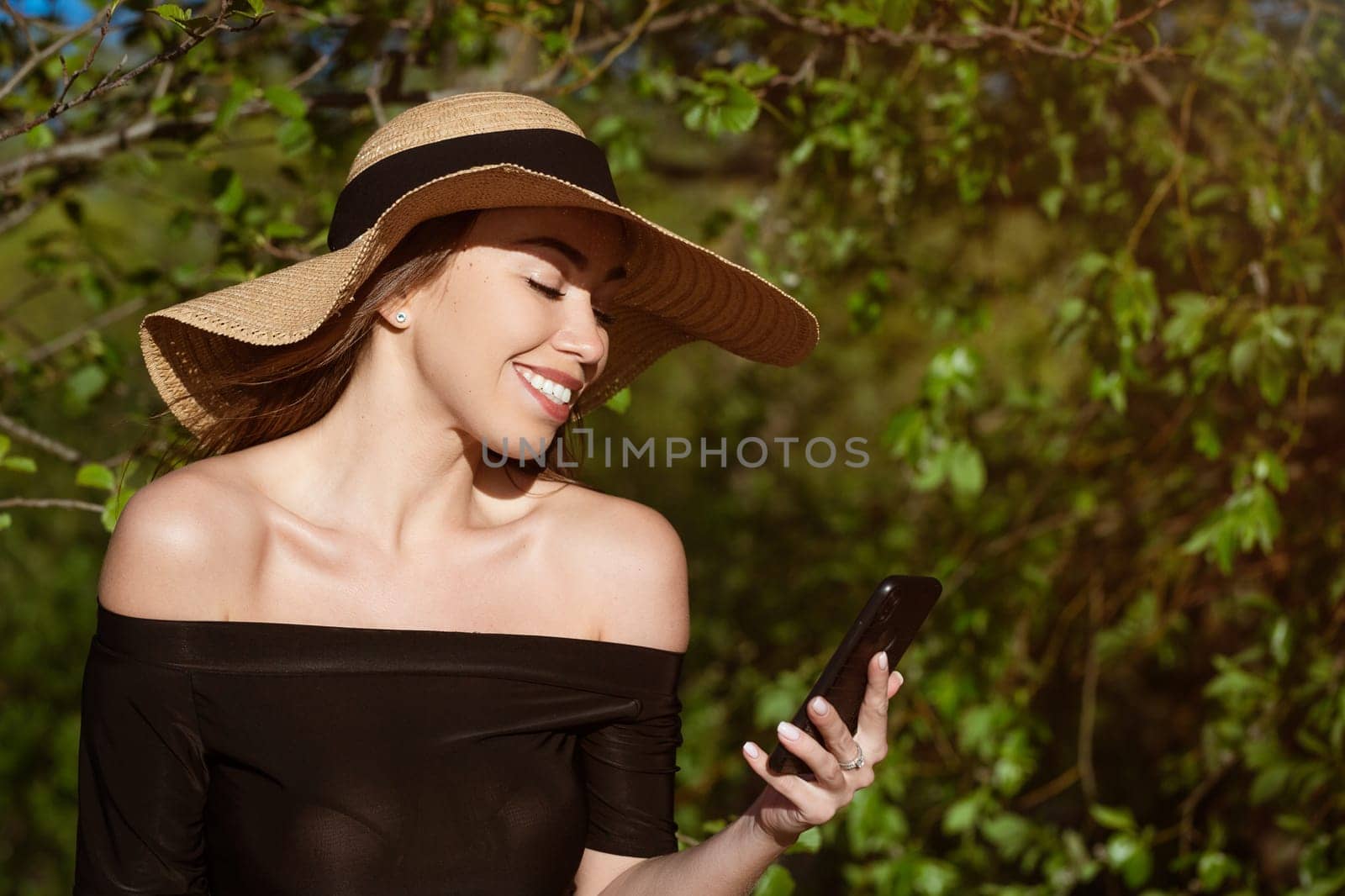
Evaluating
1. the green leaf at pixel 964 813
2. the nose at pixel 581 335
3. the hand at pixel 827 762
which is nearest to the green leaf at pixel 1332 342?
the green leaf at pixel 964 813

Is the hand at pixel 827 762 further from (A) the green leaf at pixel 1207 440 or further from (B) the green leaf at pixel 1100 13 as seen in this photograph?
(A) the green leaf at pixel 1207 440

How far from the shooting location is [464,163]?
169 centimetres

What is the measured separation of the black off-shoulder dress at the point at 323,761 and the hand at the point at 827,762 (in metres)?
0.36

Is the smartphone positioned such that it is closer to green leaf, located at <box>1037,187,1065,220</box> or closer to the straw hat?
the straw hat

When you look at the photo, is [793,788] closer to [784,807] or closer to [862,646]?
[784,807]

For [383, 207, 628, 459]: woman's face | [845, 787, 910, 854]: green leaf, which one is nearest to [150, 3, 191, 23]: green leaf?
[383, 207, 628, 459]: woman's face

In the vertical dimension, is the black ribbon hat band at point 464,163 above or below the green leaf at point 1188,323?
above

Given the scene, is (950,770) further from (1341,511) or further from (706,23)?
(706,23)

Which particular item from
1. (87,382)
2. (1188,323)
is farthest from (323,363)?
(1188,323)

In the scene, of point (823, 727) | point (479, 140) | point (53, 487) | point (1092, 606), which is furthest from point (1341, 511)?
point (53, 487)

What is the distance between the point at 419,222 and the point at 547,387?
0.28m

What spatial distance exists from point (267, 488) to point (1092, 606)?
242 cm

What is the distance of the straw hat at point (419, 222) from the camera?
167 cm

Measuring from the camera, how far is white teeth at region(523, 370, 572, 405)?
1736 mm
